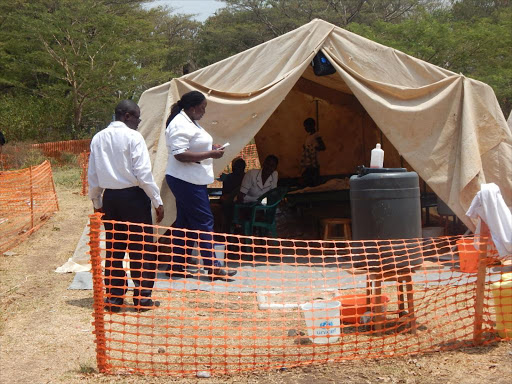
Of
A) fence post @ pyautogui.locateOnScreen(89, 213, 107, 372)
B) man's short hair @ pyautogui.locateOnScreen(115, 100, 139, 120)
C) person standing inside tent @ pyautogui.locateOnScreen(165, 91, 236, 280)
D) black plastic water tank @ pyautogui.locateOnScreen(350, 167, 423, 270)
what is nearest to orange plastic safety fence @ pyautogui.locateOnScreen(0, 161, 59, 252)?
person standing inside tent @ pyautogui.locateOnScreen(165, 91, 236, 280)

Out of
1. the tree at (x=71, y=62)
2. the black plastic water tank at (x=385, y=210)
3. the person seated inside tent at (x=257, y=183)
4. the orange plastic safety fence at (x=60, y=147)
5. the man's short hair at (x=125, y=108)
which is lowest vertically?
the black plastic water tank at (x=385, y=210)

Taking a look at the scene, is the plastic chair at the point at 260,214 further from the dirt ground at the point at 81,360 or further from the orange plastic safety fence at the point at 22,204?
the orange plastic safety fence at the point at 22,204

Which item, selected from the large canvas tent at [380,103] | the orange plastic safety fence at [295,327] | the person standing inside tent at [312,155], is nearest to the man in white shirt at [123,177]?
the orange plastic safety fence at [295,327]

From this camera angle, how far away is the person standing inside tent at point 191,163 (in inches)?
251

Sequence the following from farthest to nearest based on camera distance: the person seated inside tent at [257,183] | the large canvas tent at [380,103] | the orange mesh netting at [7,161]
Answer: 1. the orange mesh netting at [7,161]
2. the person seated inside tent at [257,183]
3. the large canvas tent at [380,103]

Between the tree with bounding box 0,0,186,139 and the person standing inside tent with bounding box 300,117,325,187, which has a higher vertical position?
the tree with bounding box 0,0,186,139

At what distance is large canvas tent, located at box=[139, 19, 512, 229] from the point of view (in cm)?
755

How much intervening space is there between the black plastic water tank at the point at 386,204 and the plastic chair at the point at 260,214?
299 cm

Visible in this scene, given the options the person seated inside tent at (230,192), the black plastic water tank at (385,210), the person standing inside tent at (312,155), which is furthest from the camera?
the person standing inside tent at (312,155)

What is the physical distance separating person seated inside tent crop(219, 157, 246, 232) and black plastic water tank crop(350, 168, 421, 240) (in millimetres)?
3498

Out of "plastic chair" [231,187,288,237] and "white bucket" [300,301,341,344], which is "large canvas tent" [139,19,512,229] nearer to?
"plastic chair" [231,187,288,237]

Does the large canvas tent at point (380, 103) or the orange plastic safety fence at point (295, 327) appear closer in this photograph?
the orange plastic safety fence at point (295, 327)

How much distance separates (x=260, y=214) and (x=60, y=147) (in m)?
16.1

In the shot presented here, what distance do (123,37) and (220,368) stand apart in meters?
27.0
